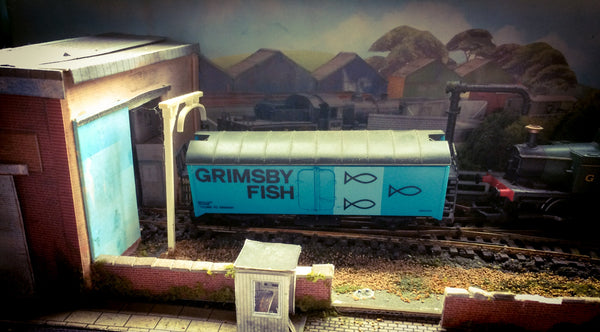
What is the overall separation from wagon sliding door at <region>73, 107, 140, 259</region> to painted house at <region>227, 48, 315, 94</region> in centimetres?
611

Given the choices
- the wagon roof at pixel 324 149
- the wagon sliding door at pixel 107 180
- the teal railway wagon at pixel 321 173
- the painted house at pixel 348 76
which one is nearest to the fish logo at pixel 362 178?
the teal railway wagon at pixel 321 173

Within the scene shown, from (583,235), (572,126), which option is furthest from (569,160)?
(572,126)

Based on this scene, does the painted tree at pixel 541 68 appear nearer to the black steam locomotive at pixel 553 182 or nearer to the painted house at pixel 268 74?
the black steam locomotive at pixel 553 182

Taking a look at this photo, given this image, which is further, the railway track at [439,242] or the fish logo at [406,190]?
the fish logo at [406,190]

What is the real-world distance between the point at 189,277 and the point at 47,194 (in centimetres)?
383

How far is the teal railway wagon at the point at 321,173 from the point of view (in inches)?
464

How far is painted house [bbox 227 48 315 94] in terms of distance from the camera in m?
Result: 15.8

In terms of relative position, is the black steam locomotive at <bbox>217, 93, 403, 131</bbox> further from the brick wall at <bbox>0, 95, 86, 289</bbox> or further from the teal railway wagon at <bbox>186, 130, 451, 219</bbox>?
the brick wall at <bbox>0, 95, 86, 289</bbox>

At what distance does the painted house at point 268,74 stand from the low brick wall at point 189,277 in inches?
347

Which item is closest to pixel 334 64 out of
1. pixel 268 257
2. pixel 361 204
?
pixel 361 204

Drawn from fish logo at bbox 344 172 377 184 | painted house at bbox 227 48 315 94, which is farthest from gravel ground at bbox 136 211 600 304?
A: painted house at bbox 227 48 315 94

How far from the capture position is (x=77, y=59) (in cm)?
973

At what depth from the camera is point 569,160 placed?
42.4 feet

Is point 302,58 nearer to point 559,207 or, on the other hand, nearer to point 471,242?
point 471,242
